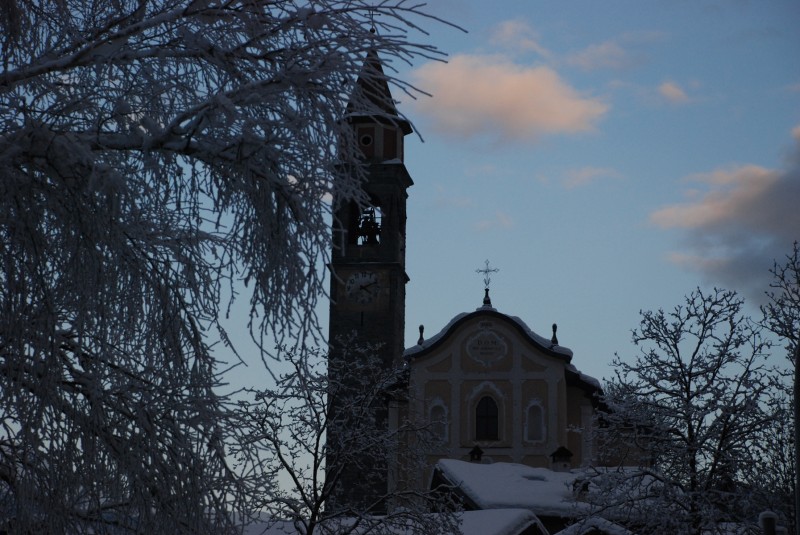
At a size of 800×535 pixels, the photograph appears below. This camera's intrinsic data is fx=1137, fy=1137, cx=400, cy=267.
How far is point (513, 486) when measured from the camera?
33.2 meters

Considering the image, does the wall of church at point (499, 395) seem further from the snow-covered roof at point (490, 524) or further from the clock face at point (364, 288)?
the snow-covered roof at point (490, 524)

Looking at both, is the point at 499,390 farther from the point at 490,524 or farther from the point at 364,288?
the point at 490,524

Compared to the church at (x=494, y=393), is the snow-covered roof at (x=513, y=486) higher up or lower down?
lower down

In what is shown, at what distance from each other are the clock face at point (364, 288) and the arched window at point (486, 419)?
6.86m

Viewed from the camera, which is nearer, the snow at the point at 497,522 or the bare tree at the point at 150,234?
the bare tree at the point at 150,234

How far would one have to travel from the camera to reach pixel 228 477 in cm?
618

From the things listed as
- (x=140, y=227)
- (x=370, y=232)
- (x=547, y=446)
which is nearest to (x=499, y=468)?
(x=547, y=446)

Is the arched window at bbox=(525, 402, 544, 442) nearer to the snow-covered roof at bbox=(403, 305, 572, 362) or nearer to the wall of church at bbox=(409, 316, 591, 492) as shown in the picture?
the wall of church at bbox=(409, 316, 591, 492)

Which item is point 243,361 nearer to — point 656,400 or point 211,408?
point 211,408

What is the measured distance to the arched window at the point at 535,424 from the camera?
134ft

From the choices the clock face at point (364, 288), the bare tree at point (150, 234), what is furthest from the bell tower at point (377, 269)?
the bare tree at point (150, 234)

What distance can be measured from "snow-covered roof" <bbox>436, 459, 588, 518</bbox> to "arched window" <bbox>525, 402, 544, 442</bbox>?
441 cm

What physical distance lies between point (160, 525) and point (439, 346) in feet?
117

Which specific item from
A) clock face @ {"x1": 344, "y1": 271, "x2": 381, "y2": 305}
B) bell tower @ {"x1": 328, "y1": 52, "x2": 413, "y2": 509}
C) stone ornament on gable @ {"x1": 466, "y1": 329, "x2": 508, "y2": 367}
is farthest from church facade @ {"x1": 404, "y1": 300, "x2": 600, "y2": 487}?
clock face @ {"x1": 344, "y1": 271, "x2": 381, "y2": 305}
